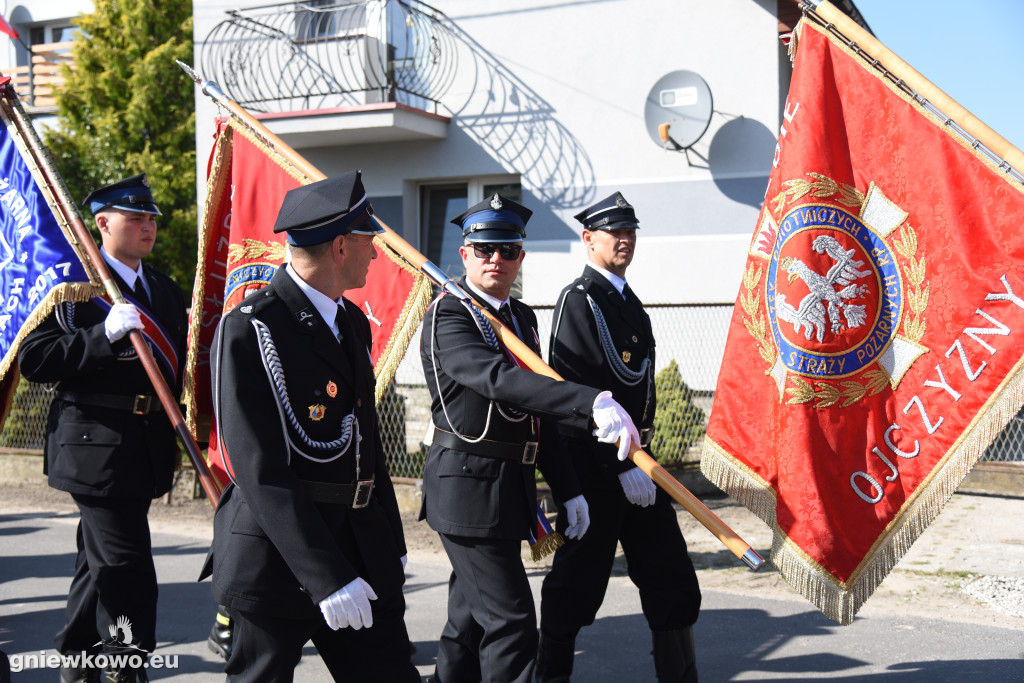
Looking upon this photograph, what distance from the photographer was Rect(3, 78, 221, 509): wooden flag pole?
3.71 m

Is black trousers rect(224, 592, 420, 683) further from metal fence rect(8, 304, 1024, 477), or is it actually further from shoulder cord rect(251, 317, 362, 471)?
metal fence rect(8, 304, 1024, 477)

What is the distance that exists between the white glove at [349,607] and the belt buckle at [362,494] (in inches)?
11.0

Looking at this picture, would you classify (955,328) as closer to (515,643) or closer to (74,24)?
(515,643)

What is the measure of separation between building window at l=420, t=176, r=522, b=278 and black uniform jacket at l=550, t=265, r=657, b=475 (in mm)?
6617

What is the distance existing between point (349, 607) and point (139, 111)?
15709mm

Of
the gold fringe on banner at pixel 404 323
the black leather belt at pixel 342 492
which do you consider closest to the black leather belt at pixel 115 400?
the gold fringe on banner at pixel 404 323

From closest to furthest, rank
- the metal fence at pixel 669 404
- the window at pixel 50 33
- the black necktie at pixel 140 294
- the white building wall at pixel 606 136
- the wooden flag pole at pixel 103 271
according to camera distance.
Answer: the wooden flag pole at pixel 103 271
the black necktie at pixel 140 294
the metal fence at pixel 669 404
the white building wall at pixel 606 136
the window at pixel 50 33

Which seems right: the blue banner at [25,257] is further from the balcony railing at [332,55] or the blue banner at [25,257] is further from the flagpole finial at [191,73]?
the balcony railing at [332,55]

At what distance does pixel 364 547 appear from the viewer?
8.80 ft

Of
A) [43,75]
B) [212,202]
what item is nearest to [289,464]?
[212,202]

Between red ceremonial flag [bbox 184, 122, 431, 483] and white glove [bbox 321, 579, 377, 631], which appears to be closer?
white glove [bbox 321, 579, 377, 631]

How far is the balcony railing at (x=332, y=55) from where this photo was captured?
1088 centimetres

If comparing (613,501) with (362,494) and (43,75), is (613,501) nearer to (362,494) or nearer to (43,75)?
(362,494)

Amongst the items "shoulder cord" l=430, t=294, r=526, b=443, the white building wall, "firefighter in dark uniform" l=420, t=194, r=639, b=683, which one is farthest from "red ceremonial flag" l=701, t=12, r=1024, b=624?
the white building wall
